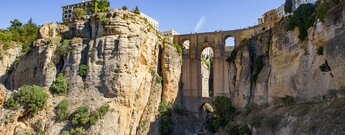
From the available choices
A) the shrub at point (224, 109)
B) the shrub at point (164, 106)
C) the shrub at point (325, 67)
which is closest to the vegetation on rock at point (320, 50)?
the shrub at point (325, 67)

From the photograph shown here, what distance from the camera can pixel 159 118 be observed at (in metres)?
47.9

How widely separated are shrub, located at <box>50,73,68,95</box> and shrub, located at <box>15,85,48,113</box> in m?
2.41

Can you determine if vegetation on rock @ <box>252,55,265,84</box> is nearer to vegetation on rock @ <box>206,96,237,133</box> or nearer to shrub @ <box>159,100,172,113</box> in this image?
vegetation on rock @ <box>206,96,237,133</box>

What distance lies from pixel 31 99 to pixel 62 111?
133 inches

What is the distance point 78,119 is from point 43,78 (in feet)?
29.8

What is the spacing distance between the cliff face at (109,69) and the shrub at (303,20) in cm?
1932

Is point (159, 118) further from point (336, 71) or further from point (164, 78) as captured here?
point (336, 71)

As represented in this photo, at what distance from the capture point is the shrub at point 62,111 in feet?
135

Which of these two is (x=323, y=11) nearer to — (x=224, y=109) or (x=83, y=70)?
(x=224, y=109)

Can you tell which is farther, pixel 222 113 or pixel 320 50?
pixel 222 113

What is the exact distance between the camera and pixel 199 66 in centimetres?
5538

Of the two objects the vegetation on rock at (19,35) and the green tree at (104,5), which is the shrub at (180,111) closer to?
the green tree at (104,5)

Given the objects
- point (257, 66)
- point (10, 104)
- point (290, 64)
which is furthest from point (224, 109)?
point (10, 104)

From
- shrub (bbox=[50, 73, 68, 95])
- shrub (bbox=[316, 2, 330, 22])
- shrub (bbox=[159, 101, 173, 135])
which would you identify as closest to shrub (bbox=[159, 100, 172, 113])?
shrub (bbox=[159, 101, 173, 135])
